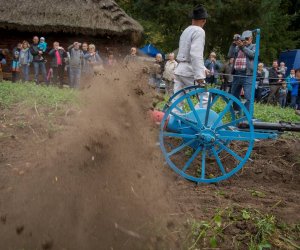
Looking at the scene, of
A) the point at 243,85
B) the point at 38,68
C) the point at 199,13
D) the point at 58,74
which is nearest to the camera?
the point at 199,13

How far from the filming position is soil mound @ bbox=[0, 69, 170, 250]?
3.43 metres

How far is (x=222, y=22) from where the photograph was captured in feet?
69.3

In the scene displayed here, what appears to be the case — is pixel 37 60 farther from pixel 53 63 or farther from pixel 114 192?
pixel 114 192

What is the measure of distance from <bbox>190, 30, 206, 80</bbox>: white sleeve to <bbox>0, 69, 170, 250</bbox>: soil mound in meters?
1.03

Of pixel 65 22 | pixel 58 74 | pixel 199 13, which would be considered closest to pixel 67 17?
pixel 65 22

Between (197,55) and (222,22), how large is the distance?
16.6 meters

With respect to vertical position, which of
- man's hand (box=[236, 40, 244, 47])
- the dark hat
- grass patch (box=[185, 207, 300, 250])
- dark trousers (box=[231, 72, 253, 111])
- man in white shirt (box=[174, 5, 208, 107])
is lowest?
grass patch (box=[185, 207, 300, 250])

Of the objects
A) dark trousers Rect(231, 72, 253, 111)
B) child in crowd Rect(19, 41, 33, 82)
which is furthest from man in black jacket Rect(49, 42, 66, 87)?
dark trousers Rect(231, 72, 253, 111)

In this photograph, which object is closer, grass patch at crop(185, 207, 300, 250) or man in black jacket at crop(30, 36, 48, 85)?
grass patch at crop(185, 207, 300, 250)

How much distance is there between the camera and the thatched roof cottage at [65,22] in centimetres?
1758

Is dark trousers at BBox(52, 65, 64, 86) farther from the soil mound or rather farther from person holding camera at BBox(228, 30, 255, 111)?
the soil mound

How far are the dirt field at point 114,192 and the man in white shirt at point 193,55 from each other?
72 cm

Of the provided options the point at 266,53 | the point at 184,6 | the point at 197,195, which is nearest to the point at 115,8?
the point at 184,6

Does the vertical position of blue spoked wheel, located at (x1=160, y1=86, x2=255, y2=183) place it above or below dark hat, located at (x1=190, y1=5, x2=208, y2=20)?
below
